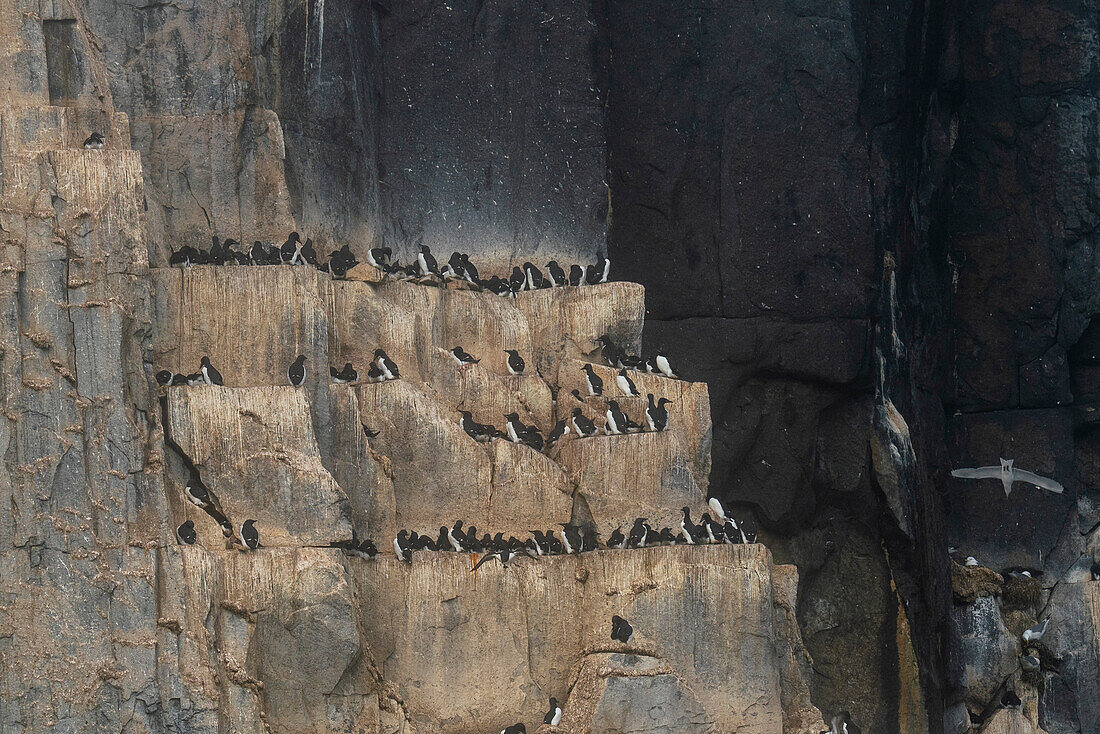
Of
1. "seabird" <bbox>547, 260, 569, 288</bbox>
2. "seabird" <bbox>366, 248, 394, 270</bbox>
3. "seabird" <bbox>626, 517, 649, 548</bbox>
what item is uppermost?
"seabird" <bbox>366, 248, 394, 270</bbox>

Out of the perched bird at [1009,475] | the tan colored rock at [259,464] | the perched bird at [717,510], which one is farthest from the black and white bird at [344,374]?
the perched bird at [1009,475]

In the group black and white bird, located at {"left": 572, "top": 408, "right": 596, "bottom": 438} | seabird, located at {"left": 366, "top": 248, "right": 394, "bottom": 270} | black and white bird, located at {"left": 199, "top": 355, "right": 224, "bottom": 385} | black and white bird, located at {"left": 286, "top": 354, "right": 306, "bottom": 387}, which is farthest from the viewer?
seabird, located at {"left": 366, "top": 248, "right": 394, "bottom": 270}

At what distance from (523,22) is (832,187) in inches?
249

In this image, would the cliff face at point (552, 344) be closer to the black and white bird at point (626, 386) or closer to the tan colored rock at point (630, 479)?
the tan colored rock at point (630, 479)

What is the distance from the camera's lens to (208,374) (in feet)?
73.6

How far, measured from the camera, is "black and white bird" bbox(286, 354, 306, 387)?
2286 centimetres

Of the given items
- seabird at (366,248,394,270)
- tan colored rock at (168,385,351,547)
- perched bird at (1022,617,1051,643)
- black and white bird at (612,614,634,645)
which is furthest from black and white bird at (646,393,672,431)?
perched bird at (1022,617,1051,643)

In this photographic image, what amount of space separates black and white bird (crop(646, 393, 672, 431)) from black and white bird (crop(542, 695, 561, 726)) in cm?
430

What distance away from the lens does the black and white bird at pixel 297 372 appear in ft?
75.0

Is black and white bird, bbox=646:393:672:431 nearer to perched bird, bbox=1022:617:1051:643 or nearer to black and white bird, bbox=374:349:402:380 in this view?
black and white bird, bbox=374:349:402:380

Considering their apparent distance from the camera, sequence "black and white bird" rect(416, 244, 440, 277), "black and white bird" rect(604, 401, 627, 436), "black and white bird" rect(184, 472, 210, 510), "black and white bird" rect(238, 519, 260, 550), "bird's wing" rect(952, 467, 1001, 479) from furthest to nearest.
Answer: "bird's wing" rect(952, 467, 1001, 479)
"black and white bird" rect(416, 244, 440, 277)
"black and white bird" rect(604, 401, 627, 436)
"black and white bird" rect(184, 472, 210, 510)
"black and white bird" rect(238, 519, 260, 550)

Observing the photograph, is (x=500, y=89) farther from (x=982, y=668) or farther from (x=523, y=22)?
(x=982, y=668)

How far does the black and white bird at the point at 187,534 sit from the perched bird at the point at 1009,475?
15591 millimetres

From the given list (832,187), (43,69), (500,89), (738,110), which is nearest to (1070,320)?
(832,187)
